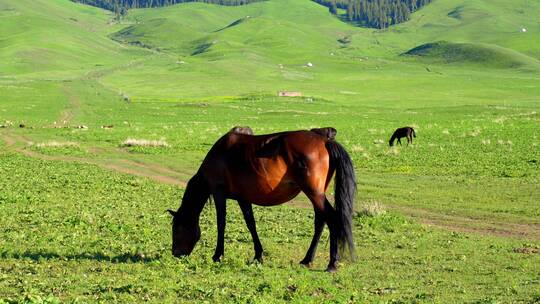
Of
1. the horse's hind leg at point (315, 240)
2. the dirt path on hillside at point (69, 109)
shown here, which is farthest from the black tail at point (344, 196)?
the dirt path on hillside at point (69, 109)

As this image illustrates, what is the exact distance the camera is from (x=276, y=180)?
13086 millimetres

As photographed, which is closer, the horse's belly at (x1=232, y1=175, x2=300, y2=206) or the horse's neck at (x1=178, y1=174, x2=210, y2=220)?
the horse's belly at (x1=232, y1=175, x2=300, y2=206)

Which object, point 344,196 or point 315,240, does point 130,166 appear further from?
point 344,196

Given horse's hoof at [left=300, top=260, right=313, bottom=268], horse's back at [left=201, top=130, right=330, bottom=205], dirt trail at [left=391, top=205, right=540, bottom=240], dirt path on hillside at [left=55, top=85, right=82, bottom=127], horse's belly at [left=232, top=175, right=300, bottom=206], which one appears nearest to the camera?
horse's back at [left=201, top=130, right=330, bottom=205]

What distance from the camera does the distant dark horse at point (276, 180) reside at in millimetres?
12844

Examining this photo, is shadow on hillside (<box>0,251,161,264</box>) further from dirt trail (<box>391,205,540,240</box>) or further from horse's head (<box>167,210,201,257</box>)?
dirt trail (<box>391,205,540,240</box>)

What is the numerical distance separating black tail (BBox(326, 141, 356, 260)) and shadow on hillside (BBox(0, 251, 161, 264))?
405cm

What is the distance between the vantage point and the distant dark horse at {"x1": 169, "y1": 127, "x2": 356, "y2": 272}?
42.1ft

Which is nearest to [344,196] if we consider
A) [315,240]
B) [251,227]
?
[315,240]

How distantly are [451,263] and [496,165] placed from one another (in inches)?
768

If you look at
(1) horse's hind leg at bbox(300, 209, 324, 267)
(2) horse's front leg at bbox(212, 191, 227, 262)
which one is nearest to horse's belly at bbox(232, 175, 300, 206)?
(2) horse's front leg at bbox(212, 191, 227, 262)

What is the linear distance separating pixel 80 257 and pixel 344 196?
581 cm

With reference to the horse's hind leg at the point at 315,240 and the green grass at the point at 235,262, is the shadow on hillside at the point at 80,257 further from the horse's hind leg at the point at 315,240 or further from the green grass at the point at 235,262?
the horse's hind leg at the point at 315,240

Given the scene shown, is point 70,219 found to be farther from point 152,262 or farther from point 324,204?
point 324,204
